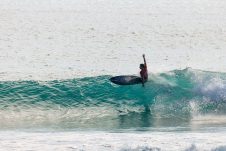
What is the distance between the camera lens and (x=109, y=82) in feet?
102

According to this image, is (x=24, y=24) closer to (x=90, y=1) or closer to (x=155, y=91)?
(x=90, y=1)

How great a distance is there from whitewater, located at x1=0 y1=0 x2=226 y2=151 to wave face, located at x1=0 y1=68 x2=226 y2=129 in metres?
0.04

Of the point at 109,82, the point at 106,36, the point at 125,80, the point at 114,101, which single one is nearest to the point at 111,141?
the point at 125,80

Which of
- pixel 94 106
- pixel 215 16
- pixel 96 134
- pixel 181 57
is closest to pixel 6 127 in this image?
pixel 96 134

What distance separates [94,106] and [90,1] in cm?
4274

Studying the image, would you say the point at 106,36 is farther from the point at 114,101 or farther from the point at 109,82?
the point at 114,101

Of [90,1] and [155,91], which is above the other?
[90,1]

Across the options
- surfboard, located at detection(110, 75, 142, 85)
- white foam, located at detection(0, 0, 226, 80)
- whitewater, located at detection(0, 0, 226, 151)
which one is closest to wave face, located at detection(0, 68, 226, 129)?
whitewater, located at detection(0, 0, 226, 151)

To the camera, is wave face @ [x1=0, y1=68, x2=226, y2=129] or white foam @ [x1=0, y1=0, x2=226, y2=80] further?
white foam @ [x1=0, y1=0, x2=226, y2=80]

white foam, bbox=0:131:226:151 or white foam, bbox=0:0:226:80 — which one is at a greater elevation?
white foam, bbox=0:0:226:80

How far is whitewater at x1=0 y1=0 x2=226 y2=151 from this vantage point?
21.1m

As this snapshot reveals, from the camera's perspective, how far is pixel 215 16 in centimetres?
6141

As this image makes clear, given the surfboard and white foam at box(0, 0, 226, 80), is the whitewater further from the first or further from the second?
the surfboard

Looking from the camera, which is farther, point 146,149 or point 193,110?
point 193,110
